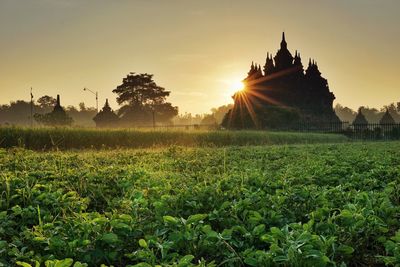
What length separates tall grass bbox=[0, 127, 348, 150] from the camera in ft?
60.4

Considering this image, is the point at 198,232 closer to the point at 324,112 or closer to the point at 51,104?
the point at 324,112

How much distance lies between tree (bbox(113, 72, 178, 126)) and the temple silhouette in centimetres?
3211

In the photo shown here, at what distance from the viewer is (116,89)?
8075 centimetres

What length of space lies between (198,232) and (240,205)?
82cm

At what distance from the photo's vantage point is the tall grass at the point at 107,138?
18406mm

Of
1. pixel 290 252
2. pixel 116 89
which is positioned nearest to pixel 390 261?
pixel 290 252

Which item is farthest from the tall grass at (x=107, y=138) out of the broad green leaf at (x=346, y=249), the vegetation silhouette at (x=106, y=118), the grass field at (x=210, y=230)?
the vegetation silhouette at (x=106, y=118)

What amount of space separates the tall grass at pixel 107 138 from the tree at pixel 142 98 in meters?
52.5

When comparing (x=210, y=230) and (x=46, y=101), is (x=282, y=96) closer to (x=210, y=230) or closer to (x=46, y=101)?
(x=210, y=230)

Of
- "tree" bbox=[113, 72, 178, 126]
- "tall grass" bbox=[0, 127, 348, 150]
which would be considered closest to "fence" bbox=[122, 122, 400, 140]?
"tall grass" bbox=[0, 127, 348, 150]

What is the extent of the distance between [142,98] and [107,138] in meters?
60.6

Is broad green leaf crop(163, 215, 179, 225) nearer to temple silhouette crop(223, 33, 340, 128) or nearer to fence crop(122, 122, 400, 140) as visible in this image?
fence crop(122, 122, 400, 140)

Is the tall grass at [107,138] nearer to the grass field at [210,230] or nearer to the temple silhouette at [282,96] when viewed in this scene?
the grass field at [210,230]

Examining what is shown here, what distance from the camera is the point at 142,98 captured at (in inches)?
3187
